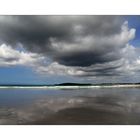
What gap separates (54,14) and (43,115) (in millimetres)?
942

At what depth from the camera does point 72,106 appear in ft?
7.52

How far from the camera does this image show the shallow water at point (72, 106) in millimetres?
2258

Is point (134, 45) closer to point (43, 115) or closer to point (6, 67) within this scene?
point (43, 115)

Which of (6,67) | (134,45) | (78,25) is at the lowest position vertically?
(6,67)

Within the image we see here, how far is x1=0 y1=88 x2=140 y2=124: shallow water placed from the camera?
Result: 88.9 inches

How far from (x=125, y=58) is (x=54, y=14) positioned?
0.78 metres

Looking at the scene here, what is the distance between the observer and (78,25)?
2275 millimetres
